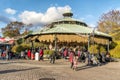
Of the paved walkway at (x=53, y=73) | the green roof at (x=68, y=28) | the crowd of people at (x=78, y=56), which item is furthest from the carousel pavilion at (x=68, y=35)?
the paved walkway at (x=53, y=73)

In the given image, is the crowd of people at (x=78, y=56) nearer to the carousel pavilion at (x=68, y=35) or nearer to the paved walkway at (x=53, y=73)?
the carousel pavilion at (x=68, y=35)

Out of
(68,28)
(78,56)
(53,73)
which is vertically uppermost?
(68,28)

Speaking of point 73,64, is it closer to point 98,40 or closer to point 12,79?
point 12,79

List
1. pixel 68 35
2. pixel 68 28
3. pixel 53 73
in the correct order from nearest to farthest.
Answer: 1. pixel 53 73
2. pixel 68 35
3. pixel 68 28

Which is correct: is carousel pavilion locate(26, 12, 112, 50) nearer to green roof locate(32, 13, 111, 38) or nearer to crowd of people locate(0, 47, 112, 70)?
green roof locate(32, 13, 111, 38)

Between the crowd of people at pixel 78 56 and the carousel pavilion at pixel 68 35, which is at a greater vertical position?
the carousel pavilion at pixel 68 35

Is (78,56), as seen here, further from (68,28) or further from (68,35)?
(68,28)

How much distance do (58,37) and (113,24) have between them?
35.1 metres

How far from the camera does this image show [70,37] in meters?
31.8

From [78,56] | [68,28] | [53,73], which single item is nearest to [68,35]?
[68,28]

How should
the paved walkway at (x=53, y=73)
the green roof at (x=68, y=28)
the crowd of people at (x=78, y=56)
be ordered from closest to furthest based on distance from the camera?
the paved walkway at (x=53, y=73)
the crowd of people at (x=78, y=56)
the green roof at (x=68, y=28)

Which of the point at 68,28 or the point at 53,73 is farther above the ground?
the point at 68,28

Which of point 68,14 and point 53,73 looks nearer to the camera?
point 53,73

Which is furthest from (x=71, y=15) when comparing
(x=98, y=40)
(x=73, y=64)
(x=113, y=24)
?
(x=113, y=24)
